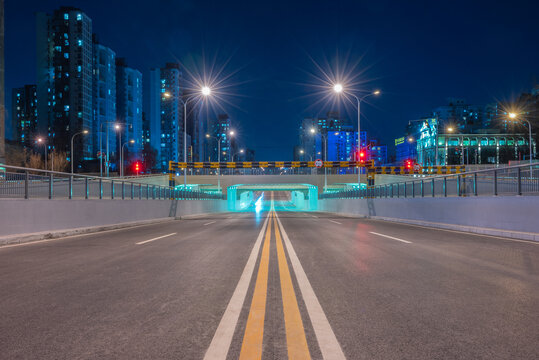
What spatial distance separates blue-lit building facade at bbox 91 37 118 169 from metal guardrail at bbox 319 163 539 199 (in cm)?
12378

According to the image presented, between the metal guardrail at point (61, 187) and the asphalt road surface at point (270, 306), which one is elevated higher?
the metal guardrail at point (61, 187)

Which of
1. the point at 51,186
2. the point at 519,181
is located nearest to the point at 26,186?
the point at 51,186

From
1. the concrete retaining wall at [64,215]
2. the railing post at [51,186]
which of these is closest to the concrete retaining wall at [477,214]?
the concrete retaining wall at [64,215]

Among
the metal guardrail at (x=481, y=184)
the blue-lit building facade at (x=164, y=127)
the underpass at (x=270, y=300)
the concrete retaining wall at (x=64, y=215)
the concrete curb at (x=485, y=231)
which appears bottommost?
the concrete curb at (x=485, y=231)

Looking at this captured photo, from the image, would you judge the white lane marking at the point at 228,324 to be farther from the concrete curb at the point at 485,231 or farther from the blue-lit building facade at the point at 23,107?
the blue-lit building facade at the point at 23,107

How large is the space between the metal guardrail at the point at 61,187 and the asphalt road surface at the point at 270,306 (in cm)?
410

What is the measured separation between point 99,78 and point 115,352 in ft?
506

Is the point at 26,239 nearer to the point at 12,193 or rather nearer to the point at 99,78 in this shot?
the point at 12,193

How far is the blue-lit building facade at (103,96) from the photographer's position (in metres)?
133

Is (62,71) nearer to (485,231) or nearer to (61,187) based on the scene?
(61,187)

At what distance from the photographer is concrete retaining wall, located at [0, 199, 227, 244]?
1063 cm

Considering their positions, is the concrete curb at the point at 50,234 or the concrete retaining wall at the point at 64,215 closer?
the concrete curb at the point at 50,234

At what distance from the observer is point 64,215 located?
12992mm

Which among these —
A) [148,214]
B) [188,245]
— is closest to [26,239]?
[188,245]
